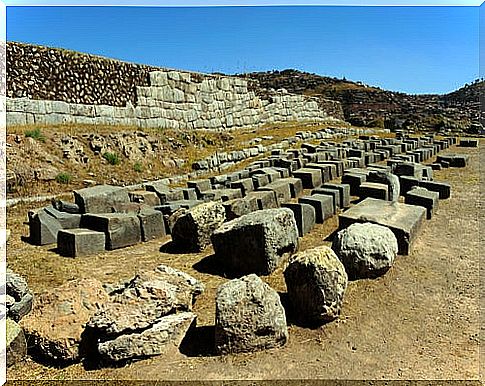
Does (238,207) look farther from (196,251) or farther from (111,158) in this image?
(111,158)

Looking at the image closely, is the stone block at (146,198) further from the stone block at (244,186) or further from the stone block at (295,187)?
the stone block at (295,187)

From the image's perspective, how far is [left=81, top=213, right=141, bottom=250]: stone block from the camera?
8.30 m

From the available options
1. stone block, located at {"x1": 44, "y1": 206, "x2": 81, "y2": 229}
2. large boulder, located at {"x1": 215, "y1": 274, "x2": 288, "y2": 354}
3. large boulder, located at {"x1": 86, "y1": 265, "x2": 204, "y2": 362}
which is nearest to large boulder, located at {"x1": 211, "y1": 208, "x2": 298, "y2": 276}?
large boulder, located at {"x1": 86, "y1": 265, "x2": 204, "y2": 362}

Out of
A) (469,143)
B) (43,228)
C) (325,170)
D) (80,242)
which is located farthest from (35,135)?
(469,143)

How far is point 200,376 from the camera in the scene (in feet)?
14.4

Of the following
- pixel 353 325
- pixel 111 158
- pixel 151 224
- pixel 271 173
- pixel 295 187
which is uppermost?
pixel 111 158

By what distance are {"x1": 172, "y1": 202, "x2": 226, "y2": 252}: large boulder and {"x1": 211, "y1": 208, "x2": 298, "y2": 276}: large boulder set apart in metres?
0.90

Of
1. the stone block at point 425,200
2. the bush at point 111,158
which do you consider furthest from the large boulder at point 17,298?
the bush at point 111,158

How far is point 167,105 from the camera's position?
69.5ft

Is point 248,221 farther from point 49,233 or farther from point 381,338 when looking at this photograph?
point 49,233

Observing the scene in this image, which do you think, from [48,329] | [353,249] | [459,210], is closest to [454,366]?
[353,249]

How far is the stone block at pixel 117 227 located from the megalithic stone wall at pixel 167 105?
764 cm

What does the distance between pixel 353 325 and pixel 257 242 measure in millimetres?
1835

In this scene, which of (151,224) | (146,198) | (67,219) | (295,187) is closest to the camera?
(151,224)
